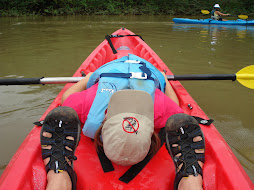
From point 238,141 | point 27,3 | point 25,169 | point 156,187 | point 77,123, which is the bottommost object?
point 238,141

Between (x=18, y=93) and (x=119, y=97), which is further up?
(x=119, y=97)

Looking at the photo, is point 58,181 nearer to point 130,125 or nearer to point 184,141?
point 130,125

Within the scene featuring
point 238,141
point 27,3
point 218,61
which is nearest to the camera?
point 238,141

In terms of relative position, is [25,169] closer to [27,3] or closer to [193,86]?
[193,86]

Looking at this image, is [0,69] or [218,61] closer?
[0,69]

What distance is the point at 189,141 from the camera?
1391mm

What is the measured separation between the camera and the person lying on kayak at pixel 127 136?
1.16 m

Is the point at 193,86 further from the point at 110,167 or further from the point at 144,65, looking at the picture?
the point at 110,167

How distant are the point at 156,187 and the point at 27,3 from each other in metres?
18.0

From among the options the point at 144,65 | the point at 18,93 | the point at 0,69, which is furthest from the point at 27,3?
the point at 144,65

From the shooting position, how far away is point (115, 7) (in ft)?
61.5

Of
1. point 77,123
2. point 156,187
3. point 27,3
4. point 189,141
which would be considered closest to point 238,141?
point 189,141

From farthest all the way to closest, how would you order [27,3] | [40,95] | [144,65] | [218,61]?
[27,3]
[218,61]
[40,95]
[144,65]

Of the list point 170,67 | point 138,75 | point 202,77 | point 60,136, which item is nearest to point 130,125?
point 60,136
